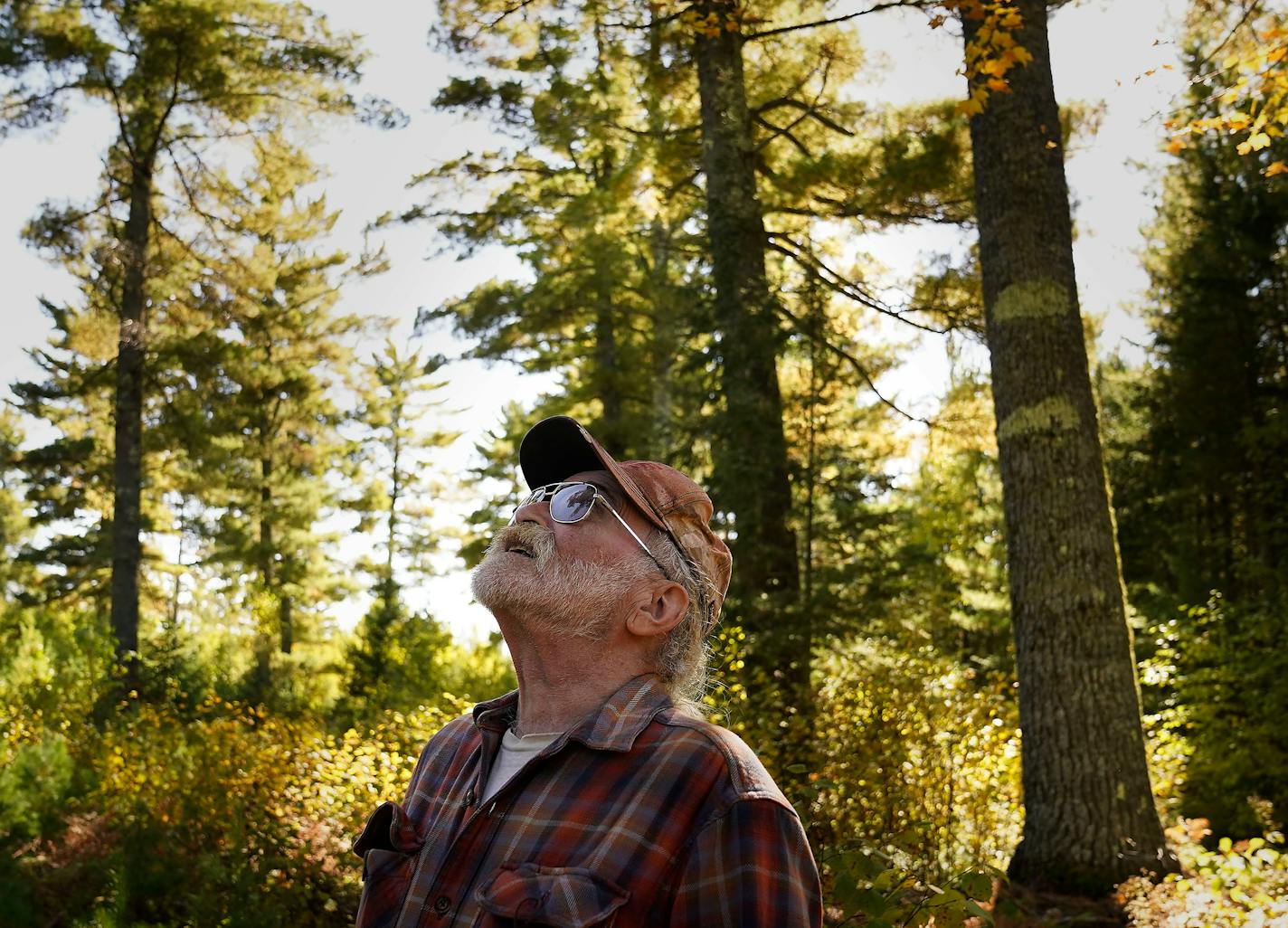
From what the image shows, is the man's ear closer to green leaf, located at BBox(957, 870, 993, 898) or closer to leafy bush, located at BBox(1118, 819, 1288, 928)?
green leaf, located at BBox(957, 870, 993, 898)

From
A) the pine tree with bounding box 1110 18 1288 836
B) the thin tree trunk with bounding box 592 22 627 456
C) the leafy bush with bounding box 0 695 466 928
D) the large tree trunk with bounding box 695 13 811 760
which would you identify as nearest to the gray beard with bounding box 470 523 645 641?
the leafy bush with bounding box 0 695 466 928

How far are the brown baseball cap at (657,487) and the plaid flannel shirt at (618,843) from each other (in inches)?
12.6

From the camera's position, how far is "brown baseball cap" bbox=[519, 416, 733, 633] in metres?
2.07

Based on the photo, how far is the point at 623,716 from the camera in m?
1.77

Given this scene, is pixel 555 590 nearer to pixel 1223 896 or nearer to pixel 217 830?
pixel 1223 896

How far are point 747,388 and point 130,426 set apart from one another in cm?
962

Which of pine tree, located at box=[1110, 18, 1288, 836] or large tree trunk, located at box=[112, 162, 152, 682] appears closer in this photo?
large tree trunk, located at box=[112, 162, 152, 682]

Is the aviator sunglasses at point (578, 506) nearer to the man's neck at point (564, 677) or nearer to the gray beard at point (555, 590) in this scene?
the gray beard at point (555, 590)

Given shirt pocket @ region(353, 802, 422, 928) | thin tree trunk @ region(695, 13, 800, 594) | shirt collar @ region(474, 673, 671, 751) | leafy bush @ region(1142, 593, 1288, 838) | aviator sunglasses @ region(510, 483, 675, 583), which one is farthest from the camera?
leafy bush @ region(1142, 593, 1288, 838)

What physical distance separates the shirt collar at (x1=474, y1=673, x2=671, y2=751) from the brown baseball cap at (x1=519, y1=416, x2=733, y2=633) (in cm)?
25

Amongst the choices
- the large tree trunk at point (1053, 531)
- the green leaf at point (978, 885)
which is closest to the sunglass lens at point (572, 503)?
the green leaf at point (978, 885)

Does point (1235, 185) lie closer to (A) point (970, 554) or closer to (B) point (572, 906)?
(A) point (970, 554)

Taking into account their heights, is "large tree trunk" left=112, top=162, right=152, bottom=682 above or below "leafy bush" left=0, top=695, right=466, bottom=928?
above

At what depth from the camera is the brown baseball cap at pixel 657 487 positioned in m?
2.07
